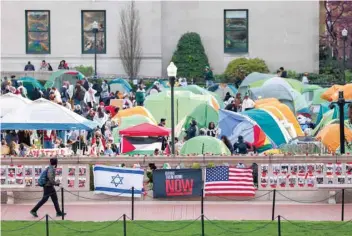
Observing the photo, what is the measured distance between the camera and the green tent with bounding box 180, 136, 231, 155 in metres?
25.9

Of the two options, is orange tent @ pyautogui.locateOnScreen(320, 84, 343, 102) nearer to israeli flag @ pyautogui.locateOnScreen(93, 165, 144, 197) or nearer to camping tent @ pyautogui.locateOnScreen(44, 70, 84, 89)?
camping tent @ pyautogui.locateOnScreen(44, 70, 84, 89)

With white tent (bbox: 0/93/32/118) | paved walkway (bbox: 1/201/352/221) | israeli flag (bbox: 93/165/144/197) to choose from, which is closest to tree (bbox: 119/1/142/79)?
white tent (bbox: 0/93/32/118)

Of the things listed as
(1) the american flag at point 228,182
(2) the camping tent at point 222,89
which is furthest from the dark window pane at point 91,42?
(1) the american flag at point 228,182

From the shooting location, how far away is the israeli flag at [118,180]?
2333cm

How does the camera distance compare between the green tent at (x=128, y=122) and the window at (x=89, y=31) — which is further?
the window at (x=89, y=31)

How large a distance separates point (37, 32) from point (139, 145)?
25792 millimetres

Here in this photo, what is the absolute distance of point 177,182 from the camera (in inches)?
922

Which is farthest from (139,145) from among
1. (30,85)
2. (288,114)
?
(30,85)

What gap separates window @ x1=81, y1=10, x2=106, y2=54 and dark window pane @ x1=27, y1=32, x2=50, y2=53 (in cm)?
207

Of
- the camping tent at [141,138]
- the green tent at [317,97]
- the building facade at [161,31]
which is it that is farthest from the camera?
the building facade at [161,31]

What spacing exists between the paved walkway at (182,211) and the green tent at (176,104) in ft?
41.3

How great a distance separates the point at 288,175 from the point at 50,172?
603cm

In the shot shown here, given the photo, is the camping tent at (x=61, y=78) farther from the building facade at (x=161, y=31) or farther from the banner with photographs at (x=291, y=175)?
the banner with photographs at (x=291, y=175)

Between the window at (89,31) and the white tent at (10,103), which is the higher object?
the window at (89,31)
